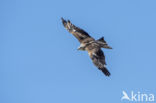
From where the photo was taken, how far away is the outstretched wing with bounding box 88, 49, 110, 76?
102ft

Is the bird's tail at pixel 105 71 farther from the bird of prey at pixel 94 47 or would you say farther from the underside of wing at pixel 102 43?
the underside of wing at pixel 102 43

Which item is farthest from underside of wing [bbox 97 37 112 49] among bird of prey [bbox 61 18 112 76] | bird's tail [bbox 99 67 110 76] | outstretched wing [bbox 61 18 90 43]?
bird's tail [bbox 99 67 110 76]

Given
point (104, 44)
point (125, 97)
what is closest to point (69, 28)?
point (104, 44)

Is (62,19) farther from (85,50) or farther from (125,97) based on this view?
(125,97)

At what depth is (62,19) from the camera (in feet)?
111

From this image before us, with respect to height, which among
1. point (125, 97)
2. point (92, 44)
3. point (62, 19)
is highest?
point (62, 19)

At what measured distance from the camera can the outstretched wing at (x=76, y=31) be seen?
32688mm

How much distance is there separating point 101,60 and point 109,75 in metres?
1.22

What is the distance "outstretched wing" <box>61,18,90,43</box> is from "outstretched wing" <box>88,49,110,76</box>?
4.26ft

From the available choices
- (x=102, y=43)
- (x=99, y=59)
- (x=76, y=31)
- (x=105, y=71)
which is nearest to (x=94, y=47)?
(x=102, y=43)

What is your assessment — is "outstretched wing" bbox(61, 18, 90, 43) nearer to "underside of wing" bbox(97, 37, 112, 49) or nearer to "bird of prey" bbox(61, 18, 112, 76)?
"bird of prey" bbox(61, 18, 112, 76)

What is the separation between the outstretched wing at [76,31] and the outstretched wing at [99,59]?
1.30m

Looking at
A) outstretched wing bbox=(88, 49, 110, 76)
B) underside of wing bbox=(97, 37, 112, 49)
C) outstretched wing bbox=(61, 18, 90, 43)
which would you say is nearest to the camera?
outstretched wing bbox=(88, 49, 110, 76)

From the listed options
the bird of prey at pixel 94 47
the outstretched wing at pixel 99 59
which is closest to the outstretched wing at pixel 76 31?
the bird of prey at pixel 94 47
